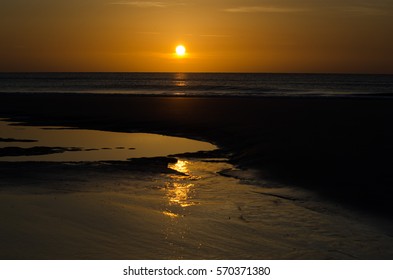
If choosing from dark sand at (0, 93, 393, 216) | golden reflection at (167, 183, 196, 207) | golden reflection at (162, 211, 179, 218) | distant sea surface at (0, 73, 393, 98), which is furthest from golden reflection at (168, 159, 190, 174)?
distant sea surface at (0, 73, 393, 98)

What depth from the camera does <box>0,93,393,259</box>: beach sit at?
8078mm

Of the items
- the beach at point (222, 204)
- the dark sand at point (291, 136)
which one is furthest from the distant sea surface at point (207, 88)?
the beach at point (222, 204)

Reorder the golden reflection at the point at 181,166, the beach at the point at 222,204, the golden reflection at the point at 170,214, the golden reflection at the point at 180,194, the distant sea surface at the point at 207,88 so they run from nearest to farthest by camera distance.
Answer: the beach at the point at 222,204 → the golden reflection at the point at 170,214 → the golden reflection at the point at 180,194 → the golden reflection at the point at 181,166 → the distant sea surface at the point at 207,88

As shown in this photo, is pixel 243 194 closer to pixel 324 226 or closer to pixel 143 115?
pixel 324 226

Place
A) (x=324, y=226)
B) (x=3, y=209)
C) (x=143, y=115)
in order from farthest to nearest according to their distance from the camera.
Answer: (x=143, y=115) → (x=3, y=209) → (x=324, y=226)

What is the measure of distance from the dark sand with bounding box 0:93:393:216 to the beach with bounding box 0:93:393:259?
67 millimetres

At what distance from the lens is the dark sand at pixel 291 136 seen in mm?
12766

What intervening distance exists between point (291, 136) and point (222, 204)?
10.0 metres

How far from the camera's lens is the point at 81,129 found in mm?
24531

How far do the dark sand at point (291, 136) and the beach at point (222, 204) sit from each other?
7 centimetres

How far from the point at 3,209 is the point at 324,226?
5956 millimetres

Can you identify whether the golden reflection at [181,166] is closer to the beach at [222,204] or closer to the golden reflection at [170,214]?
the beach at [222,204]

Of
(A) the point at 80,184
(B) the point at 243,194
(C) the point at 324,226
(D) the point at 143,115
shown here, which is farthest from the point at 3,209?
(D) the point at 143,115

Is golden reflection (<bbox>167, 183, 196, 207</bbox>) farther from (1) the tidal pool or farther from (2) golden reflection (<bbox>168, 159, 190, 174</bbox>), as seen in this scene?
(1) the tidal pool
